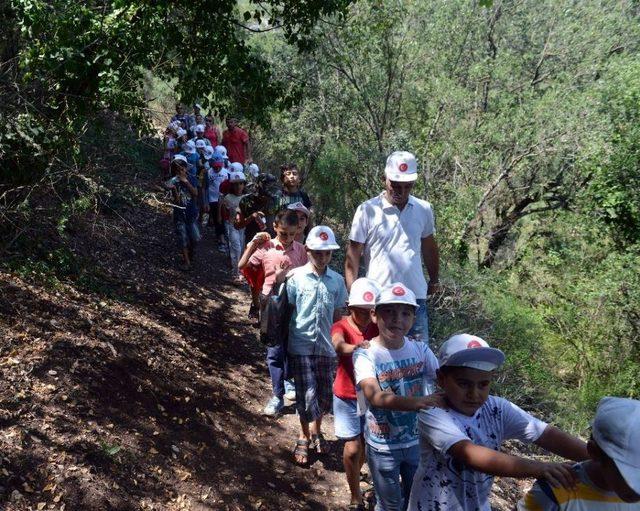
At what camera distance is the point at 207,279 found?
9523 mm

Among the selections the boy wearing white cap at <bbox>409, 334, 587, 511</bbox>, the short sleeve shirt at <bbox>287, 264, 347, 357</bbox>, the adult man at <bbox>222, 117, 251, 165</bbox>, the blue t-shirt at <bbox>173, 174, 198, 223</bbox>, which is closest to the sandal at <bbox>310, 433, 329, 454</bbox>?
the short sleeve shirt at <bbox>287, 264, 347, 357</bbox>

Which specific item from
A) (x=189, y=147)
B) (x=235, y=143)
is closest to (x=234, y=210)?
(x=189, y=147)

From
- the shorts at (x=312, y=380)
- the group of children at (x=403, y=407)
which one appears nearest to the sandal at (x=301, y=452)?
the group of children at (x=403, y=407)

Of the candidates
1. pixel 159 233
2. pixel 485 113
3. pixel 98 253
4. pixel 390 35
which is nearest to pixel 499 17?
pixel 485 113

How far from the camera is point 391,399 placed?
9.39 feet

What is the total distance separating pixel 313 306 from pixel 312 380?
0.59 metres

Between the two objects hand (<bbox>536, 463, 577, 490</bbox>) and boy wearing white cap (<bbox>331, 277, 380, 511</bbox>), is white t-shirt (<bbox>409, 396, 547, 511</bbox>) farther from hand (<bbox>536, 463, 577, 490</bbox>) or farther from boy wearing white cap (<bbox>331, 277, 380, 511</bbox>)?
boy wearing white cap (<bbox>331, 277, 380, 511</bbox>)

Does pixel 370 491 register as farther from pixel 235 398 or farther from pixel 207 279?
pixel 207 279

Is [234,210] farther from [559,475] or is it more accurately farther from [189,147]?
[559,475]

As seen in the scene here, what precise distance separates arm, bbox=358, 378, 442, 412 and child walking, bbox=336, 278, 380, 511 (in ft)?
2.11

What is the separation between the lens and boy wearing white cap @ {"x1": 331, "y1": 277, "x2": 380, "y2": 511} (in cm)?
386

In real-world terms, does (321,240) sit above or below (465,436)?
above

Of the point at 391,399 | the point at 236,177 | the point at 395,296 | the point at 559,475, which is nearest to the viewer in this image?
the point at 559,475

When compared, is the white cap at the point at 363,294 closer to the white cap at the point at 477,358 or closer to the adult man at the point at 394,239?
the adult man at the point at 394,239
